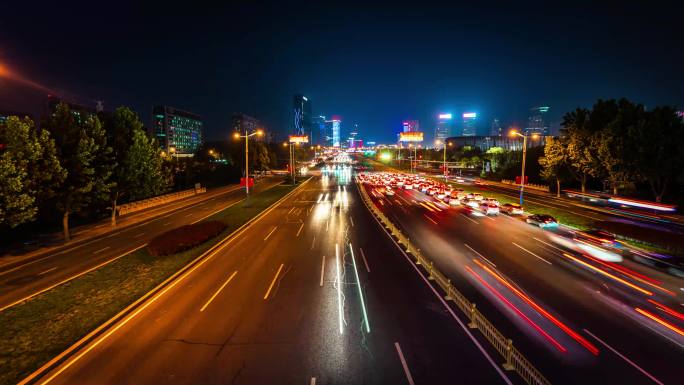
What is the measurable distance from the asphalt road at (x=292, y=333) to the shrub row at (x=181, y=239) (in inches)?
Result: 138

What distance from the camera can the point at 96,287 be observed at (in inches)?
694

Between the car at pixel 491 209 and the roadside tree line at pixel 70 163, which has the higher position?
the roadside tree line at pixel 70 163

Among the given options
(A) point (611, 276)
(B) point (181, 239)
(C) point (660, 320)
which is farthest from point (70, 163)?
(A) point (611, 276)

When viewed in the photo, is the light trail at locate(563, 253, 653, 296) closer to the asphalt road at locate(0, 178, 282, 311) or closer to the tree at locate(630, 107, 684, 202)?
the tree at locate(630, 107, 684, 202)

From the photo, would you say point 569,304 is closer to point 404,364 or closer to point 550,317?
point 550,317

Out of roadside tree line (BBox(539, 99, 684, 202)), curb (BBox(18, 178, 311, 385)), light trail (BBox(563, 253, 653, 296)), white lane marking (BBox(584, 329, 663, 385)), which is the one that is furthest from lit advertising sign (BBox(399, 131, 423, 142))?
white lane marking (BBox(584, 329, 663, 385))

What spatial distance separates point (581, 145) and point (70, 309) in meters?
63.2

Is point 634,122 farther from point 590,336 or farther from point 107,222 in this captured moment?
point 107,222

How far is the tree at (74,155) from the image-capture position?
2781 centimetres

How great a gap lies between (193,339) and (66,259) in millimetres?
18135

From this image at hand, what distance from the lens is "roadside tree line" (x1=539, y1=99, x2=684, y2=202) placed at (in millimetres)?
40250

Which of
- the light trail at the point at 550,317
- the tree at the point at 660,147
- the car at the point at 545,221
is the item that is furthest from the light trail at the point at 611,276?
the tree at the point at 660,147

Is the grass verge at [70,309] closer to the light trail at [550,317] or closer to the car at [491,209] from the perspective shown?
the light trail at [550,317]

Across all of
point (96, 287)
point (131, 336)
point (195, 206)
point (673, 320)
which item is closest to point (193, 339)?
point (131, 336)
